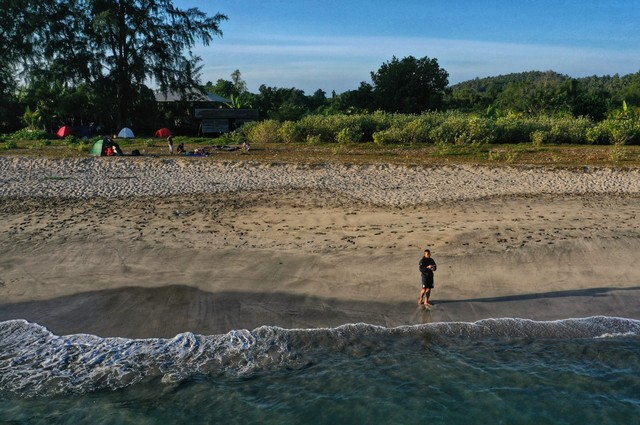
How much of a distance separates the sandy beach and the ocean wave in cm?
37

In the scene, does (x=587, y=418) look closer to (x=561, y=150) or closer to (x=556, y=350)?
(x=556, y=350)

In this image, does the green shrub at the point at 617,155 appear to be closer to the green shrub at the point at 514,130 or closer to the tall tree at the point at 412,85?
the green shrub at the point at 514,130

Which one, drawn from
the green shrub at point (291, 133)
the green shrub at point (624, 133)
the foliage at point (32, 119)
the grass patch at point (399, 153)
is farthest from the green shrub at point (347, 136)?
the foliage at point (32, 119)

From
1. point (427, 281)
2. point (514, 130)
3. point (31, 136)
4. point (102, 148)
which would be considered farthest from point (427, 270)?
point (31, 136)

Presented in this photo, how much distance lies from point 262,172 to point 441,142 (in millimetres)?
11760

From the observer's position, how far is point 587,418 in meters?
9.23

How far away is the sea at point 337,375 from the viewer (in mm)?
9258

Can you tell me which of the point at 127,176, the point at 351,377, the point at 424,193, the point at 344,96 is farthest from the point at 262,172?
the point at 344,96

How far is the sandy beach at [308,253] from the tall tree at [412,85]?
27986mm

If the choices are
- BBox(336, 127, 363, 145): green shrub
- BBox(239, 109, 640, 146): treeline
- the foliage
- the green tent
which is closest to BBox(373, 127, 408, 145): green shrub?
BBox(239, 109, 640, 146): treeline

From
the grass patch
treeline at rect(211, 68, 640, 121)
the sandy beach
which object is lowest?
the sandy beach

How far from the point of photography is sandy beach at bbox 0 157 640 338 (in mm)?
12242

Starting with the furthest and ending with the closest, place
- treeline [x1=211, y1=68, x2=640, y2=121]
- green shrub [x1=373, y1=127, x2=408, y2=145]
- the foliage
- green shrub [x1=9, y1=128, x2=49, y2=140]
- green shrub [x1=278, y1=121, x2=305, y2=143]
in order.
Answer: treeline [x1=211, y1=68, x2=640, y2=121]
the foliage
green shrub [x1=9, y1=128, x2=49, y2=140]
green shrub [x1=278, y1=121, x2=305, y2=143]
green shrub [x1=373, y1=127, x2=408, y2=145]

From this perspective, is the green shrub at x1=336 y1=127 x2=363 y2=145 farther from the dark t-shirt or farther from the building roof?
the dark t-shirt
